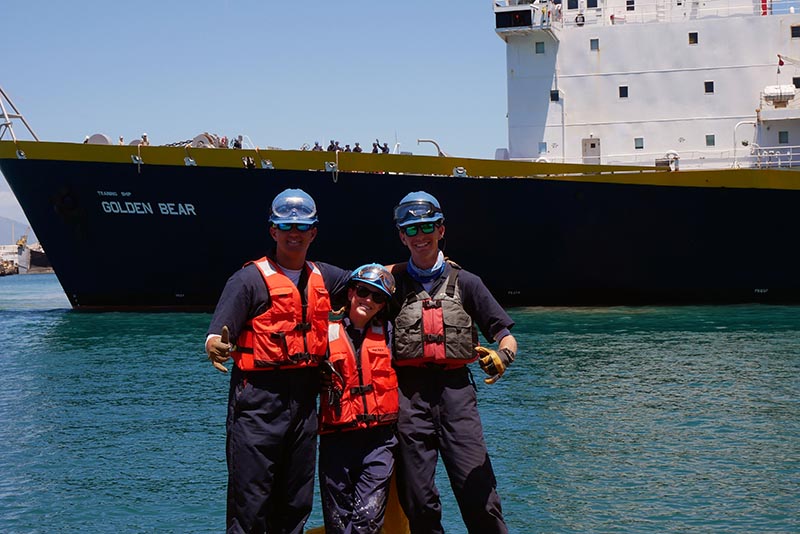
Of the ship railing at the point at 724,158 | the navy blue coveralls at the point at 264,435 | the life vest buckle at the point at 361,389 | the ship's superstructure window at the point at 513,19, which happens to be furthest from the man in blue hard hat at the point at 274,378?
the ship's superstructure window at the point at 513,19

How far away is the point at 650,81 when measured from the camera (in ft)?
72.4

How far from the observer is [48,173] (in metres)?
20.9

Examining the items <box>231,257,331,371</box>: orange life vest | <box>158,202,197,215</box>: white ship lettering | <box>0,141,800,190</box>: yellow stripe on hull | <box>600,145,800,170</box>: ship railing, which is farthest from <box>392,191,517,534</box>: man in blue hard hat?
<box>600,145,800,170</box>: ship railing

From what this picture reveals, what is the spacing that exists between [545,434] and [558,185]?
1121 centimetres

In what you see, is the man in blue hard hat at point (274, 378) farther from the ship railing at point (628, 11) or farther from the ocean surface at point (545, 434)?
the ship railing at point (628, 11)

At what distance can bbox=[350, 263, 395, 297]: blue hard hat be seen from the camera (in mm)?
4594

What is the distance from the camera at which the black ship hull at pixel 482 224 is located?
19.7 metres

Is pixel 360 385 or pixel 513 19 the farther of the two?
pixel 513 19

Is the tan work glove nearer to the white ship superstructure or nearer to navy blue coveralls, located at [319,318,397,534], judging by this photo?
navy blue coveralls, located at [319,318,397,534]

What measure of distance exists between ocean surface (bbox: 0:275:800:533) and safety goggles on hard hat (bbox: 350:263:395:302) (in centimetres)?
255

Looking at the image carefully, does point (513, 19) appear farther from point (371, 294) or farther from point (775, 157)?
point (371, 294)

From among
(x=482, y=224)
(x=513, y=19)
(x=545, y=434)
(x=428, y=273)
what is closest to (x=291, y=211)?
(x=428, y=273)

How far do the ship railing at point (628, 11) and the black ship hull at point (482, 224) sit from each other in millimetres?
4535

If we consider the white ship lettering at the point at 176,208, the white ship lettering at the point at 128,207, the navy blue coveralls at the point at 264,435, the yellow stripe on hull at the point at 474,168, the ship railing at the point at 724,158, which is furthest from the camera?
the ship railing at the point at 724,158
